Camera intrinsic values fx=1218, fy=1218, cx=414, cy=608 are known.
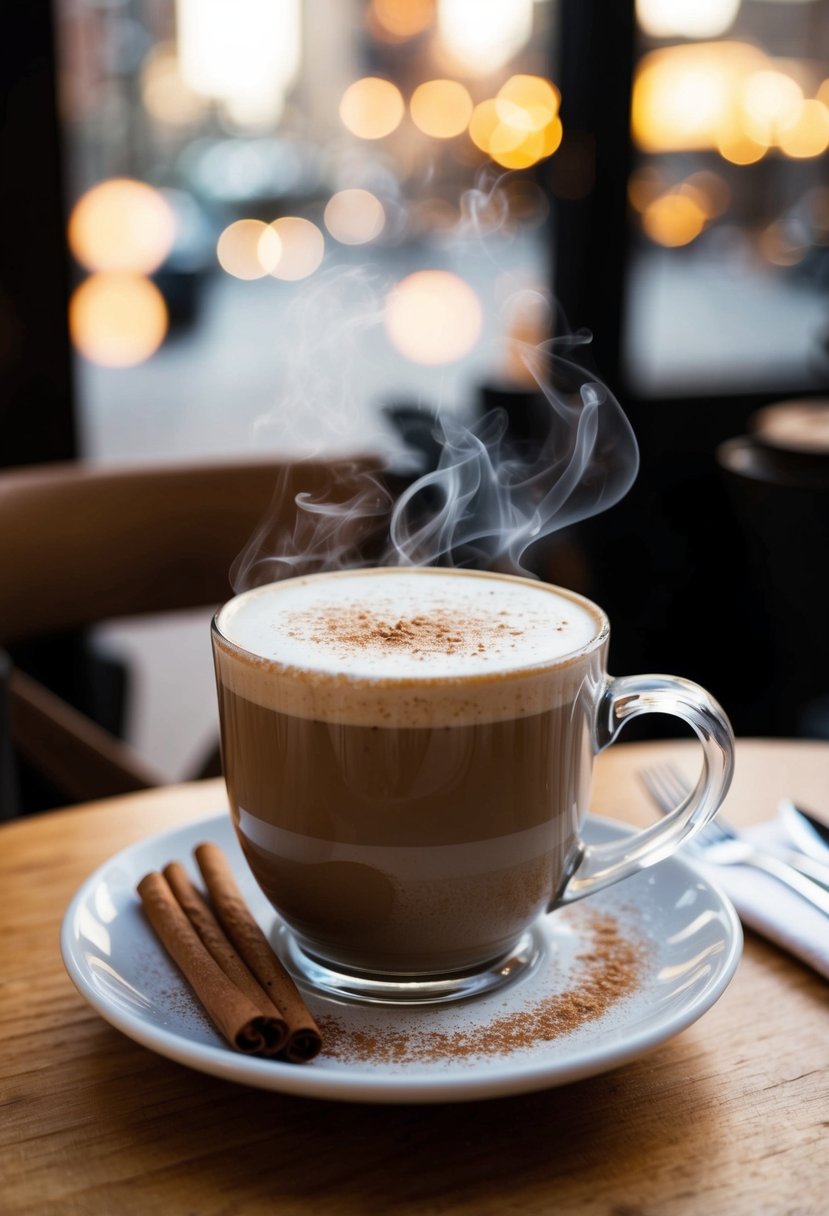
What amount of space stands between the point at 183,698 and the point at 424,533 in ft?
7.51

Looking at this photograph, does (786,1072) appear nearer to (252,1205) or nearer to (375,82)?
(252,1205)

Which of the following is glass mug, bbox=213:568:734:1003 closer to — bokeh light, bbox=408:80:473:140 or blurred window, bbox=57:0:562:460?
blurred window, bbox=57:0:562:460

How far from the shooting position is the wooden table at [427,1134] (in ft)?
1.66

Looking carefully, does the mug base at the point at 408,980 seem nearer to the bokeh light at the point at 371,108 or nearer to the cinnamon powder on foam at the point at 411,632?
the cinnamon powder on foam at the point at 411,632

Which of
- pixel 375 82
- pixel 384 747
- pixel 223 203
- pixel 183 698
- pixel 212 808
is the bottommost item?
pixel 183 698

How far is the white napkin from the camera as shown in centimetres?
69

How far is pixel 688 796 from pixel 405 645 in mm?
181

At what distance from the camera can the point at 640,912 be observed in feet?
2.37

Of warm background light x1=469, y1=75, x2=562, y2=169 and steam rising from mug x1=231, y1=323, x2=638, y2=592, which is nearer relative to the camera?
steam rising from mug x1=231, y1=323, x2=638, y2=592

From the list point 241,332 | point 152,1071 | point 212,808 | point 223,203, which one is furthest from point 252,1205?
point 241,332

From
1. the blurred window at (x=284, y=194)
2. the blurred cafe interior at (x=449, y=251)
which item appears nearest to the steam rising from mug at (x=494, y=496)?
the blurred cafe interior at (x=449, y=251)

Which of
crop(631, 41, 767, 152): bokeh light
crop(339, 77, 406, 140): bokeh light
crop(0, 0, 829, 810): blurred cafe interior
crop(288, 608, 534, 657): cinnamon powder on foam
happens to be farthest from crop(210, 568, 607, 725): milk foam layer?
crop(631, 41, 767, 152): bokeh light

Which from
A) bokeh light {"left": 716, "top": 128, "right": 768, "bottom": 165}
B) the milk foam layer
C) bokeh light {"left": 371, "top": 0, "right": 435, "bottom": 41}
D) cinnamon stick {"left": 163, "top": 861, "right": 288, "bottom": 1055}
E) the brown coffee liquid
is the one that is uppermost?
bokeh light {"left": 371, "top": 0, "right": 435, "bottom": 41}

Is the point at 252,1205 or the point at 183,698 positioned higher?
the point at 252,1205
